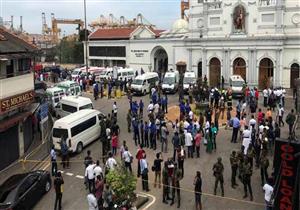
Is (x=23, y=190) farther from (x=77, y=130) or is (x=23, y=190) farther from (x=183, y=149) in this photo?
(x=183, y=149)

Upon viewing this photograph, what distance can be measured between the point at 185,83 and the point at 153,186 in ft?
77.2

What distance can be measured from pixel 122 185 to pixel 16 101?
1079 cm

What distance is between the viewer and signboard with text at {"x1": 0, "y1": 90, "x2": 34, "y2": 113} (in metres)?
21.4

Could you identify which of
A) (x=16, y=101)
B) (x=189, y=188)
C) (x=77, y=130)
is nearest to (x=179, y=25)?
(x=77, y=130)

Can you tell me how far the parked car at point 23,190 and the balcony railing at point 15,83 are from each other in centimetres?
561

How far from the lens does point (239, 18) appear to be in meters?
45.8

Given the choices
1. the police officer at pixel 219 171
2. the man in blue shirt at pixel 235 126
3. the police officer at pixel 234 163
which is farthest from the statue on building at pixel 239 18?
the police officer at pixel 219 171

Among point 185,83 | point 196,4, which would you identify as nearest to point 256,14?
point 196,4

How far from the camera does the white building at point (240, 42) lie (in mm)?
43469

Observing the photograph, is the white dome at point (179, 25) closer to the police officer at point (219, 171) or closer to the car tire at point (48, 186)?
the car tire at point (48, 186)

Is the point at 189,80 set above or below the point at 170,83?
above

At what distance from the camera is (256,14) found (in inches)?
1766

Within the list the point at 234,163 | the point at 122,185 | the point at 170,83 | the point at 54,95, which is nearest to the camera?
the point at 122,185

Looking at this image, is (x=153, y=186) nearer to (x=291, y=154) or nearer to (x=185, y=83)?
(x=291, y=154)
